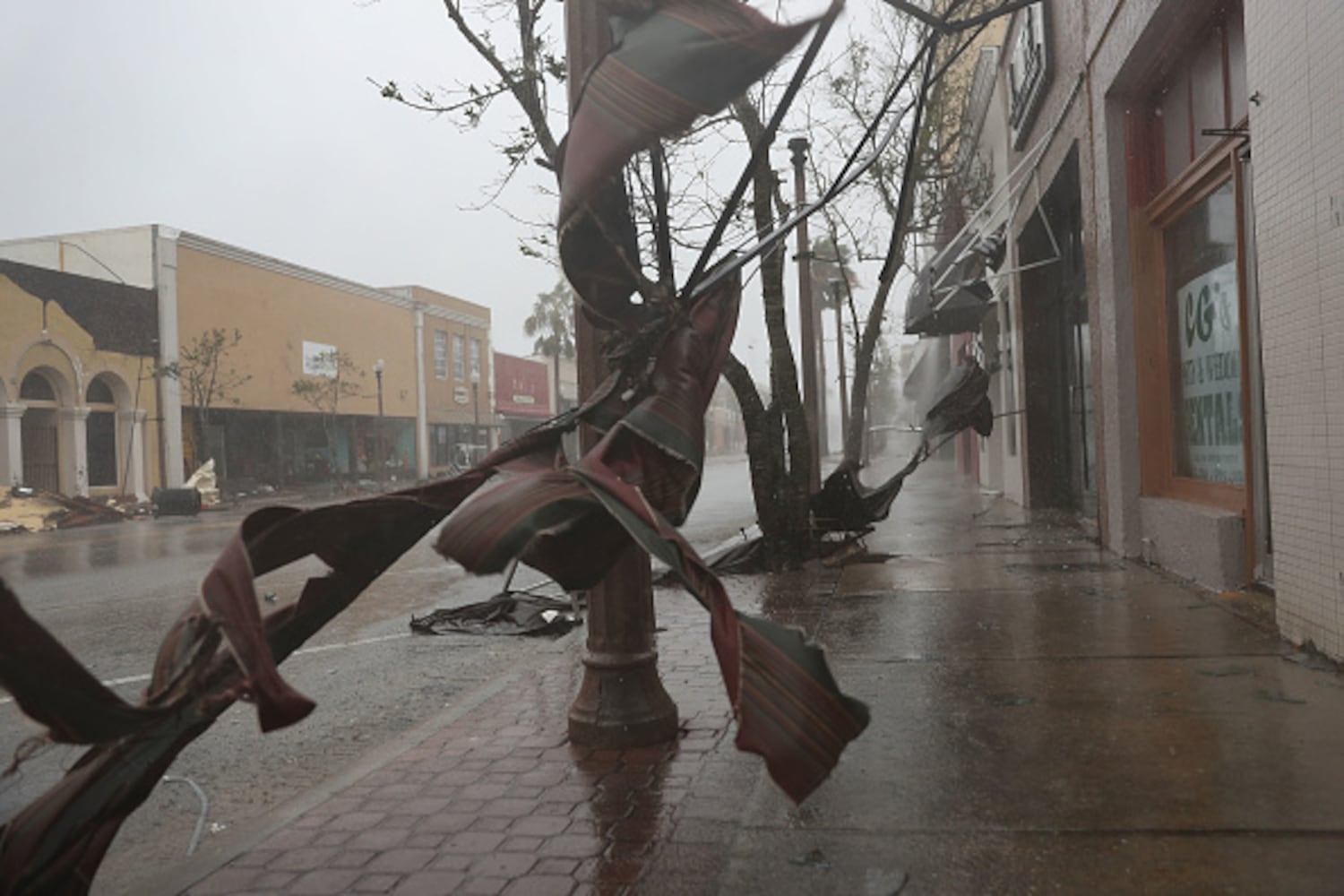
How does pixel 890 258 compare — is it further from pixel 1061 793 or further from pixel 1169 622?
pixel 1169 622

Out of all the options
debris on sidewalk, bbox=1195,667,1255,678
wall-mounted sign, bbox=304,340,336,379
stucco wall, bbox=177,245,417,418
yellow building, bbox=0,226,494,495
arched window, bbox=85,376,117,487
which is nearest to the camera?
debris on sidewalk, bbox=1195,667,1255,678

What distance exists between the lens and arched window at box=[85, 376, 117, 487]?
3061 centimetres

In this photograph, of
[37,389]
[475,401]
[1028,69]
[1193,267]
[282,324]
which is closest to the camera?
[1193,267]

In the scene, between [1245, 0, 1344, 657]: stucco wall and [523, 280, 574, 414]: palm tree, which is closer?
[1245, 0, 1344, 657]: stucco wall

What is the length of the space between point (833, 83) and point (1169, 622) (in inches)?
441

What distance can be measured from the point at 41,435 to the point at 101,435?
2.02 metres

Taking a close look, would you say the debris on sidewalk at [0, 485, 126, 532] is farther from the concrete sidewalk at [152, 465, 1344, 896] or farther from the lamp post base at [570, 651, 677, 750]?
the lamp post base at [570, 651, 677, 750]

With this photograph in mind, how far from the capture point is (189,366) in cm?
3338

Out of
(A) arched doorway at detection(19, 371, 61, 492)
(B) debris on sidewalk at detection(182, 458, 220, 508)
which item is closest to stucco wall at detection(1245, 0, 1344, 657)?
(B) debris on sidewalk at detection(182, 458, 220, 508)

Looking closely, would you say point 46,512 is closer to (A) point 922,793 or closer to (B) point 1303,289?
(A) point 922,793

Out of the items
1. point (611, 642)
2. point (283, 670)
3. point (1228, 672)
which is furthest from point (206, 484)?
point (1228, 672)

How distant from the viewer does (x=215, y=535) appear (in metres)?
19.1

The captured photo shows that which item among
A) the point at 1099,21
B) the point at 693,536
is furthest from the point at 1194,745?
the point at 693,536

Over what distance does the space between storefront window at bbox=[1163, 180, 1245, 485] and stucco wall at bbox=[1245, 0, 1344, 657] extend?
4.78 feet
